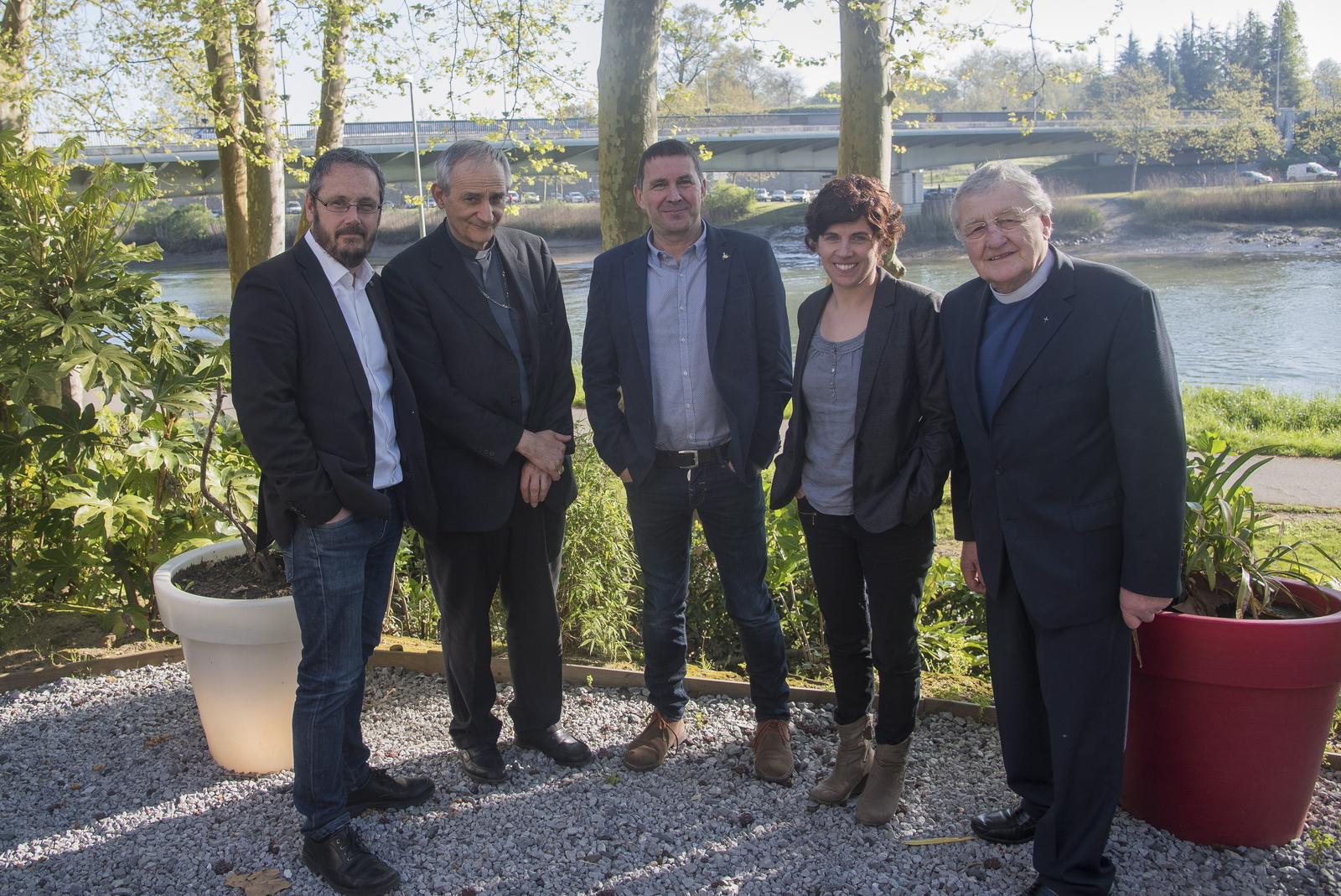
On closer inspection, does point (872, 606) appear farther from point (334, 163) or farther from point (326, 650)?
point (334, 163)

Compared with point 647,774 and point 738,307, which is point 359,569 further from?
point 738,307

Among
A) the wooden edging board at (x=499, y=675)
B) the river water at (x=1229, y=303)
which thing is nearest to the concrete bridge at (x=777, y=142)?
the river water at (x=1229, y=303)

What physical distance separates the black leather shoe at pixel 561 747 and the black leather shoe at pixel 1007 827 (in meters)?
1.30

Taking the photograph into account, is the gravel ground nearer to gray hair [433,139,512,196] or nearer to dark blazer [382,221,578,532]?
dark blazer [382,221,578,532]

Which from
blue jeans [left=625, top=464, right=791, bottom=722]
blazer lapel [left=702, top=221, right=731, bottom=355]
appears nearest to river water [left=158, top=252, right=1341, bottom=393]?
blazer lapel [left=702, top=221, right=731, bottom=355]

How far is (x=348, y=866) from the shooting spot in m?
2.61

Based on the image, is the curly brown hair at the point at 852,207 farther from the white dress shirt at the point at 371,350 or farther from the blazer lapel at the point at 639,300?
the white dress shirt at the point at 371,350

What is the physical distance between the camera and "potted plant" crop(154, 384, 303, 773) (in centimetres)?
300

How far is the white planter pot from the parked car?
2180 inches

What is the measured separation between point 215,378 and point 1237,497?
3.55 meters

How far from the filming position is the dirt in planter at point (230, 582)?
3184 mm

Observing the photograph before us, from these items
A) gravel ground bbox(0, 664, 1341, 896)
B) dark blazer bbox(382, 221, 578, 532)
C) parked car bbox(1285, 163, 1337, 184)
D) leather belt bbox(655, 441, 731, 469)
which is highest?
parked car bbox(1285, 163, 1337, 184)

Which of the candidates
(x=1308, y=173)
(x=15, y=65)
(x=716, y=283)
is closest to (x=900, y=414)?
(x=716, y=283)

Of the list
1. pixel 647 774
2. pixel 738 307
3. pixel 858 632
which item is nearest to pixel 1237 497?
pixel 858 632
